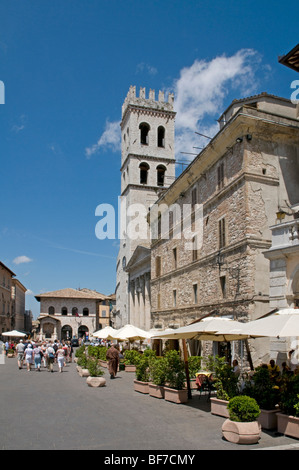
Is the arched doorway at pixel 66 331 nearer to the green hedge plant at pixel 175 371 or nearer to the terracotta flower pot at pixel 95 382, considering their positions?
the terracotta flower pot at pixel 95 382

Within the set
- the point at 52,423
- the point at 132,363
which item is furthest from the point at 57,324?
the point at 52,423

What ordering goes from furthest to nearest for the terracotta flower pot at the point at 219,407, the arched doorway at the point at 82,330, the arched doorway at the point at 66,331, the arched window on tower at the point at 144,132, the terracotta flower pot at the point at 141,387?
the arched doorway at the point at 82,330 → the arched doorway at the point at 66,331 → the arched window on tower at the point at 144,132 → the terracotta flower pot at the point at 141,387 → the terracotta flower pot at the point at 219,407

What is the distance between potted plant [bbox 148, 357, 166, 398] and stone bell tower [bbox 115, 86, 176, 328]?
37583mm

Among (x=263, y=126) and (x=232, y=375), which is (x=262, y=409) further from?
(x=263, y=126)

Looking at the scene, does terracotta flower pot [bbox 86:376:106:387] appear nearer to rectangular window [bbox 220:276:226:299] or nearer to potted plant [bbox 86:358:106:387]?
potted plant [bbox 86:358:106:387]

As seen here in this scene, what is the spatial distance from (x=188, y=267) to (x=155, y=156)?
104 ft

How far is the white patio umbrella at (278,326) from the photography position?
9.76 m

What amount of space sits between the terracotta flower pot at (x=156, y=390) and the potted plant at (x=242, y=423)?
19.2ft

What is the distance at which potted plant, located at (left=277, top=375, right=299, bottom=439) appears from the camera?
881 centimetres

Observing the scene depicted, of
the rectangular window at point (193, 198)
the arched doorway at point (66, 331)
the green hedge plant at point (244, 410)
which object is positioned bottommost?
the arched doorway at point (66, 331)

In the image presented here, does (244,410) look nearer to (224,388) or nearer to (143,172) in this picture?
(224,388)

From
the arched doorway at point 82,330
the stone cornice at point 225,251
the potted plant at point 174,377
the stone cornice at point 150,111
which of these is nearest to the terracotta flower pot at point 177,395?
the potted plant at point 174,377

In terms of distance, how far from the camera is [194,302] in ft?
81.9

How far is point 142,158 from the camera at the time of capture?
5484 cm
